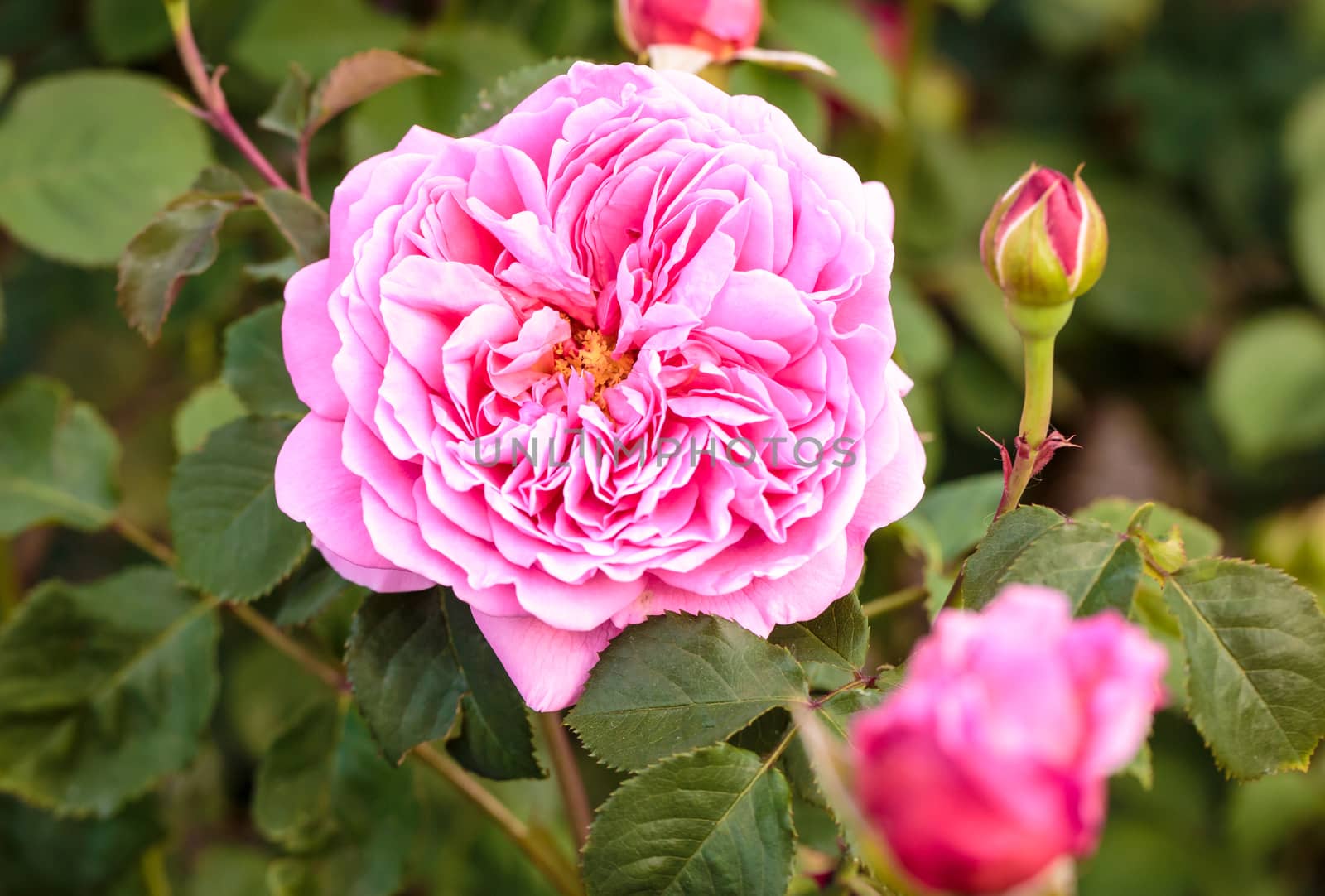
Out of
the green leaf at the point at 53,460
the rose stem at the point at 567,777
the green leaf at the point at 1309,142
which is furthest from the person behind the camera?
the green leaf at the point at 1309,142

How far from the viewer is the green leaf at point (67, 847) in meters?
0.87

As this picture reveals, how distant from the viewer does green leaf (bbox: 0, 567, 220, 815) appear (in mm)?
693

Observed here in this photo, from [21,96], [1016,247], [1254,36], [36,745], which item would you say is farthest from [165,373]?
[1254,36]

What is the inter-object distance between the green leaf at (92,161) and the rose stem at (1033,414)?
2.25ft

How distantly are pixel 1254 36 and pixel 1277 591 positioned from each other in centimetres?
152

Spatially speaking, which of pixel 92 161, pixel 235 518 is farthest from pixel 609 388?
pixel 92 161

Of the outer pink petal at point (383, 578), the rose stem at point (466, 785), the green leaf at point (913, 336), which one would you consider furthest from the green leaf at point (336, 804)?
the green leaf at point (913, 336)

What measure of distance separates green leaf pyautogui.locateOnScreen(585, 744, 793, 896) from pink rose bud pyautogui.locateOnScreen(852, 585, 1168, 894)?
198 millimetres

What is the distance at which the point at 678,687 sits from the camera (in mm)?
464

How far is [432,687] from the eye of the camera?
508mm

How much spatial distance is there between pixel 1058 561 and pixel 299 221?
38cm

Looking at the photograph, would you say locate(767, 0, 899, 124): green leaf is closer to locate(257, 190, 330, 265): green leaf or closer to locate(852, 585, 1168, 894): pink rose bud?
locate(257, 190, 330, 265): green leaf

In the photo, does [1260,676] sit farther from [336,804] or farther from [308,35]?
[308,35]

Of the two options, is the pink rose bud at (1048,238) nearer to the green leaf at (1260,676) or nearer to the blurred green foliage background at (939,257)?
the green leaf at (1260,676)
